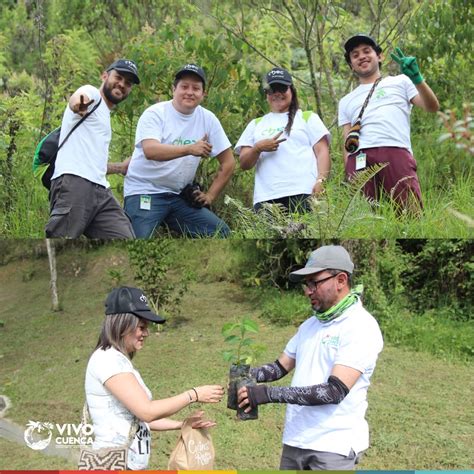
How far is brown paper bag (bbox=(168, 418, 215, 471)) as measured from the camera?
2.85 meters

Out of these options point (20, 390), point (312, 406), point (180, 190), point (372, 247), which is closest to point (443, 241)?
point (372, 247)

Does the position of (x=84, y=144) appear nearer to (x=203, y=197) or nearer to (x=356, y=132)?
(x=203, y=197)

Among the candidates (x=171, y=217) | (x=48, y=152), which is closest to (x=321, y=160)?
(x=171, y=217)

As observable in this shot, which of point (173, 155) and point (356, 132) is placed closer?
point (173, 155)

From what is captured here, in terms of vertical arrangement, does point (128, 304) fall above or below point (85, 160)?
below

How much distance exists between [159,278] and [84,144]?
1.56 meters

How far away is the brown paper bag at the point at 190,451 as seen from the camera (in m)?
2.85

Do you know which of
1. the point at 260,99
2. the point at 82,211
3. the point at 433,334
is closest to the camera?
the point at 82,211

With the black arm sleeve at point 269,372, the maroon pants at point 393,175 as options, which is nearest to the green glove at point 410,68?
the maroon pants at point 393,175

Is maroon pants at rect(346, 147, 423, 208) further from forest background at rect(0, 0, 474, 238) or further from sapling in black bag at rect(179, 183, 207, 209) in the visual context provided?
sapling in black bag at rect(179, 183, 207, 209)

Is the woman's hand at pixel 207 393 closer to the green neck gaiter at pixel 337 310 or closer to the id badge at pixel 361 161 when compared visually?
the green neck gaiter at pixel 337 310

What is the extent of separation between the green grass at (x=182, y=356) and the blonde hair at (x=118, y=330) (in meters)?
1.97

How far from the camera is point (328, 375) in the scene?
2861 millimetres

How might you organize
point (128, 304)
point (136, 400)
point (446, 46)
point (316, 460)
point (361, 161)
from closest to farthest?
1. point (136, 400)
2. point (128, 304)
3. point (316, 460)
4. point (361, 161)
5. point (446, 46)
